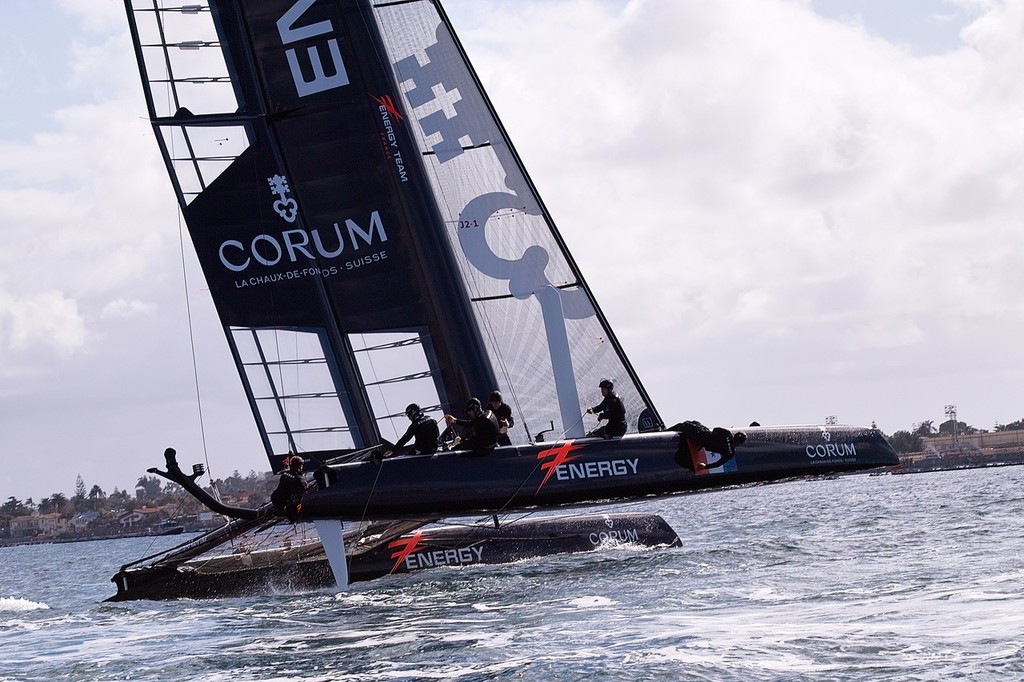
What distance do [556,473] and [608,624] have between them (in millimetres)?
1729

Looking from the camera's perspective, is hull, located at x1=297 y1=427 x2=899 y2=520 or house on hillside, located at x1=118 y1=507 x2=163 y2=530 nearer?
hull, located at x1=297 y1=427 x2=899 y2=520

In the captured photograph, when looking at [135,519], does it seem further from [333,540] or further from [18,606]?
[333,540]

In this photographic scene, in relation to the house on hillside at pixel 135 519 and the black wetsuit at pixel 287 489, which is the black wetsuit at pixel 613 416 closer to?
the black wetsuit at pixel 287 489

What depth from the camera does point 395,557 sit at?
13867 mm

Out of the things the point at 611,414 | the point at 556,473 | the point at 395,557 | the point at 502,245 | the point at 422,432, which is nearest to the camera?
the point at 556,473

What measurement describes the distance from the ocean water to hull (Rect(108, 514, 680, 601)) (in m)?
0.23

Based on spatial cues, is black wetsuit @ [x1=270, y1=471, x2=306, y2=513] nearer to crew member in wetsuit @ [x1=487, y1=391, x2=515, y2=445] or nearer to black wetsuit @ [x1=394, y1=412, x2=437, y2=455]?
black wetsuit @ [x1=394, y1=412, x2=437, y2=455]

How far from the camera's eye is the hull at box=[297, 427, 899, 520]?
10.6 meters

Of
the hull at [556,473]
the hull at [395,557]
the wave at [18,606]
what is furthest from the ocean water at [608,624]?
the hull at [556,473]

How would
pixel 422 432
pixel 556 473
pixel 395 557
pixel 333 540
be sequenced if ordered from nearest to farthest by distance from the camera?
pixel 556 473 < pixel 422 432 < pixel 333 540 < pixel 395 557

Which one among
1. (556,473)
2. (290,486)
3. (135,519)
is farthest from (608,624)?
(135,519)

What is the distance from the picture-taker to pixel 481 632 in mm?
9422

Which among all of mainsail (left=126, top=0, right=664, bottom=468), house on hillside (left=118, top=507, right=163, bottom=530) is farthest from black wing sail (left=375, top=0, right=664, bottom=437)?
house on hillside (left=118, top=507, right=163, bottom=530)

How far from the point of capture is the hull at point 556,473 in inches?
417
